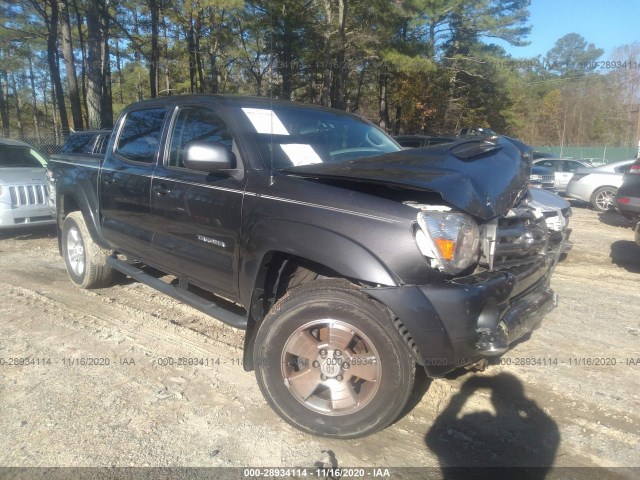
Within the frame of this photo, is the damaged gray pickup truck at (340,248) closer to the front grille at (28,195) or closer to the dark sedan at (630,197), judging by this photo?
the front grille at (28,195)

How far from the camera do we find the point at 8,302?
496 cm

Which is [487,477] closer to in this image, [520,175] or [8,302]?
[520,175]

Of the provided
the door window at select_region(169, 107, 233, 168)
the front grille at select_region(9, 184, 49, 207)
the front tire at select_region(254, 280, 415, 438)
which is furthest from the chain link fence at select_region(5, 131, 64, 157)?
the front tire at select_region(254, 280, 415, 438)

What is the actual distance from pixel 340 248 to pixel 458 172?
797mm

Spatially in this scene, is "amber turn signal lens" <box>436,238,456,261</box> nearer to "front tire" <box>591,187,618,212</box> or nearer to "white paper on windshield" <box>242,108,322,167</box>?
"white paper on windshield" <box>242,108,322,167</box>

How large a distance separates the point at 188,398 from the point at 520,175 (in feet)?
8.75

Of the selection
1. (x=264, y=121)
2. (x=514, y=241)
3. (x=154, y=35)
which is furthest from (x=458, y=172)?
(x=154, y=35)

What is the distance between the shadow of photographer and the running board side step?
4.69 feet

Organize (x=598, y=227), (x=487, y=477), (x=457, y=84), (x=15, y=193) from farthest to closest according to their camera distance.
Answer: (x=457, y=84) < (x=598, y=227) < (x=15, y=193) < (x=487, y=477)

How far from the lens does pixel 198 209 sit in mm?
3436

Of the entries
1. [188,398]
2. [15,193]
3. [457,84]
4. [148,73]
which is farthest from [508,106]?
[188,398]

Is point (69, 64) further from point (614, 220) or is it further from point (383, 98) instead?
point (614, 220)

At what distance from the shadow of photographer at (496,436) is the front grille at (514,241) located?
0.96 metres

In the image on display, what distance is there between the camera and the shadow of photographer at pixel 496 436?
8.55 feet
